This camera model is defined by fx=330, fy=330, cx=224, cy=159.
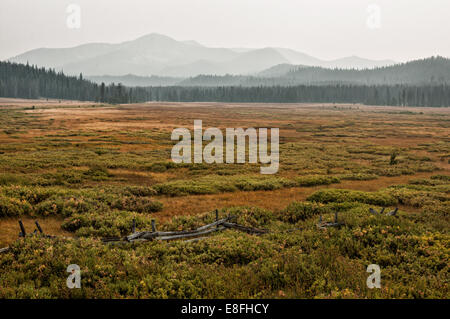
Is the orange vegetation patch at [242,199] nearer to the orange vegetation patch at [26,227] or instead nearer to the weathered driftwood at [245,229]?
the weathered driftwood at [245,229]

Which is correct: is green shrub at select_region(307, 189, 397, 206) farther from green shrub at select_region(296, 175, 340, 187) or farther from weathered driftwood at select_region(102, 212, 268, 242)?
weathered driftwood at select_region(102, 212, 268, 242)

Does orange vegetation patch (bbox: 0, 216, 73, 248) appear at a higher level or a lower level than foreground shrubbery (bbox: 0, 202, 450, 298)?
lower

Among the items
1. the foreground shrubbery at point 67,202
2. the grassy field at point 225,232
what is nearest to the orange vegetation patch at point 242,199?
the grassy field at point 225,232

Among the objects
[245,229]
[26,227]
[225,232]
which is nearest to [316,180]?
[245,229]

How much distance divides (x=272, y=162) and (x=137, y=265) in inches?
1077

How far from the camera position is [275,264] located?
9.82 meters

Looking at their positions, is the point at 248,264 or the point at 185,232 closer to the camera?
the point at 248,264

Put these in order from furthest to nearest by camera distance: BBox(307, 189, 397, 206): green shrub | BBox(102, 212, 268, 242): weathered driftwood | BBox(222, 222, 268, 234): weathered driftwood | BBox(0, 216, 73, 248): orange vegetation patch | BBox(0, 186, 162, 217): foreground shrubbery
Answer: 1. BBox(307, 189, 397, 206): green shrub
2. BBox(0, 186, 162, 217): foreground shrubbery
3. BBox(222, 222, 268, 234): weathered driftwood
4. BBox(0, 216, 73, 248): orange vegetation patch
5. BBox(102, 212, 268, 242): weathered driftwood

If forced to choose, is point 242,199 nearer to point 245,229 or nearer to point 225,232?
point 245,229

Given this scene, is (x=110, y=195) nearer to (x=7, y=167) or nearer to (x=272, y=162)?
(x=7, y=167)

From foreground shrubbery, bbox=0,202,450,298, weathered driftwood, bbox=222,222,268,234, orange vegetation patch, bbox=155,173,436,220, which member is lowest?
orange vegetation patch, bbox=155,173,436,220

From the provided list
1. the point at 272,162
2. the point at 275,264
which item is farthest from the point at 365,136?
the point at 275,264

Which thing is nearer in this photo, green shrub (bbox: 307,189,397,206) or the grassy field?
the grassy field

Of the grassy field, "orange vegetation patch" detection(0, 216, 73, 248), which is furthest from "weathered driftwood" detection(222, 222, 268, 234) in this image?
"orange vegetation patch" detection(0, 216, 73, 248)
